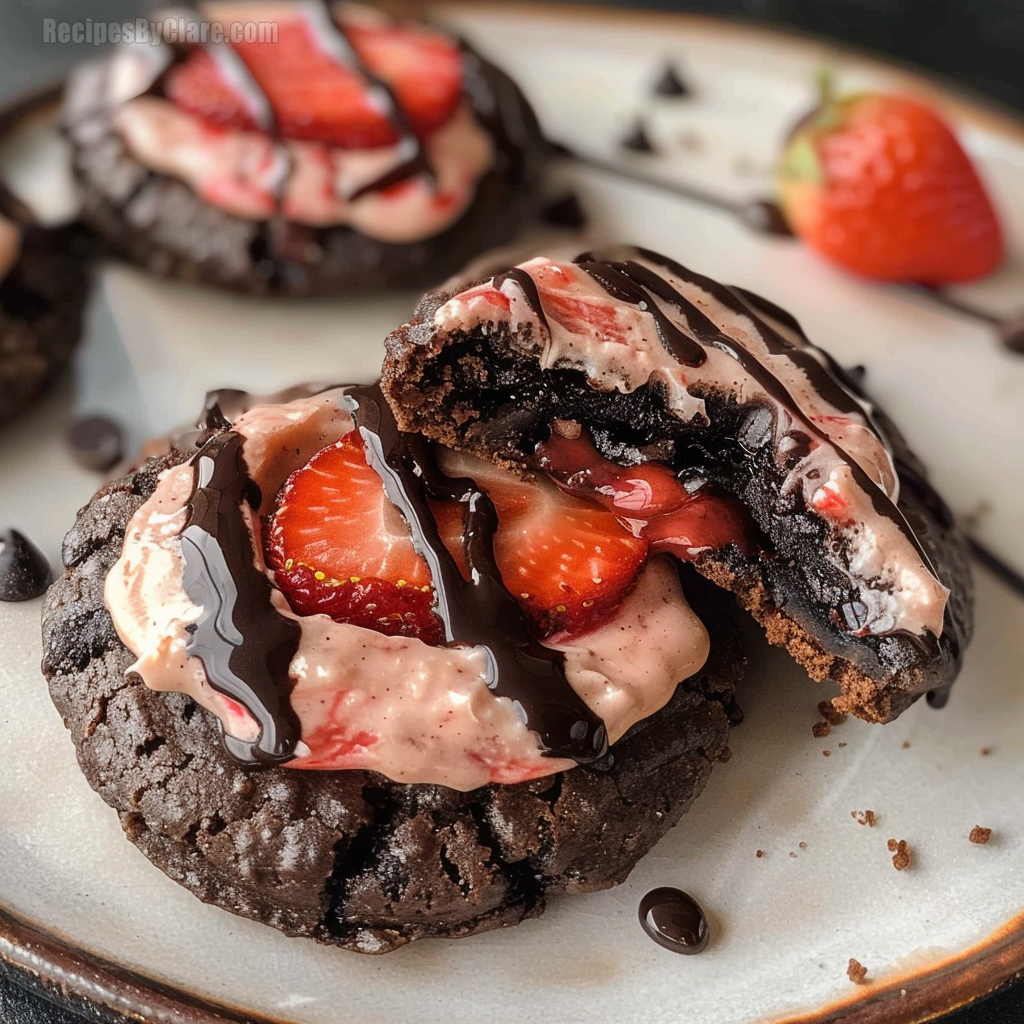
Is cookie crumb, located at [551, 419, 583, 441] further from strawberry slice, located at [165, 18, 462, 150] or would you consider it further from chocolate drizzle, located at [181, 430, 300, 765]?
strawberry slice, located at [165, 18, 462, 150]

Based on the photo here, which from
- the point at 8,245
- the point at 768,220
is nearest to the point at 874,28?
the point at 768,220

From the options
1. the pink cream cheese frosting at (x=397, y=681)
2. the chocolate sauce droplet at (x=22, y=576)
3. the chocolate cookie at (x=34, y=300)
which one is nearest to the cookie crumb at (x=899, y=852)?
the pink cream cheese frosting at (x=397, y=681)

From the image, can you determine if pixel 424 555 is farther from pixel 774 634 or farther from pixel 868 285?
pixel 868 285

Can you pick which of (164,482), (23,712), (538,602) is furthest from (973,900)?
(23,712)

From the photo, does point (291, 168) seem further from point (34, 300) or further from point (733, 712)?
point (733, 712)

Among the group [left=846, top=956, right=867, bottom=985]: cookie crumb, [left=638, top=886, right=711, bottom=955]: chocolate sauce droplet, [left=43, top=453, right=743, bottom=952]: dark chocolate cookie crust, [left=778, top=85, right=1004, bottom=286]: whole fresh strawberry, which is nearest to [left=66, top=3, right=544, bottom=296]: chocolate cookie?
[left=778, top=85, right=1004, bottom=286]: whole fresh strawberry

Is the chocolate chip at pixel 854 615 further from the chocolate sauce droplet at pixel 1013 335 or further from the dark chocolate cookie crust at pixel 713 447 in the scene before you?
the chocolate sauce droplet at pixel 1013 335
